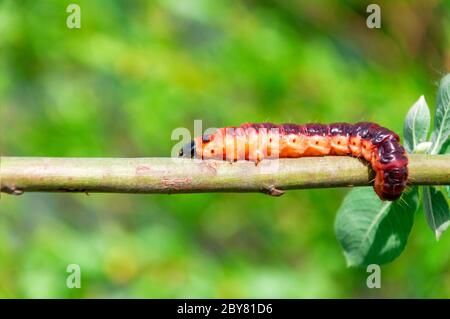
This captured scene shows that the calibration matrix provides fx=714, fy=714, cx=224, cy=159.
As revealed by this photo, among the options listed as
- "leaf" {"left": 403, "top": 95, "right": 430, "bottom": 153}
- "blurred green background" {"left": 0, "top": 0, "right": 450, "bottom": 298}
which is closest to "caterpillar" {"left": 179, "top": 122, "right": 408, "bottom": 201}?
"leaf" {"left": 403, "top": 95, "right": 430, "bottom": 153}

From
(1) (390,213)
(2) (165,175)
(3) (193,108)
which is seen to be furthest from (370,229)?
(3) (193,108)

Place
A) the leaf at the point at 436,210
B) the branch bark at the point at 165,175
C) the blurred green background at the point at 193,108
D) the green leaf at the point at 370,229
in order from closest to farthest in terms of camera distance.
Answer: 1. the branch bark at the point at 165,175
2. the leaf at the point at 436,210
3. the green leaf at the point at 370,229
4. the blurred green background at the point at 193,108

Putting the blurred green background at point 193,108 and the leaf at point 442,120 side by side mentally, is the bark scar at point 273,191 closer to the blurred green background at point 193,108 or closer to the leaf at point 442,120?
the leaf at point 442,120

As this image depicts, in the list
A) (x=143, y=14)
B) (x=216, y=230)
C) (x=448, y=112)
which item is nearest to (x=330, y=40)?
(x=143, y=14)

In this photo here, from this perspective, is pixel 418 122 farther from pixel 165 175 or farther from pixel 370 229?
pixel 165 175

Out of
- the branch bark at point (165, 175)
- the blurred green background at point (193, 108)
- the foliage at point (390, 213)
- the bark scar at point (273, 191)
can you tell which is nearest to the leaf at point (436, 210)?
the foliage at point (390, 213)

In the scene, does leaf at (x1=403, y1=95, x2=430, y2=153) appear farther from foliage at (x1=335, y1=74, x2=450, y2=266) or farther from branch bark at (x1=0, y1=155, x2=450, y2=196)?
branch bark at (x1=0, y1=155, x2=450, y2=196)

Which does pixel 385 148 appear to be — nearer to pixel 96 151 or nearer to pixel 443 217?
pixel 443 217
